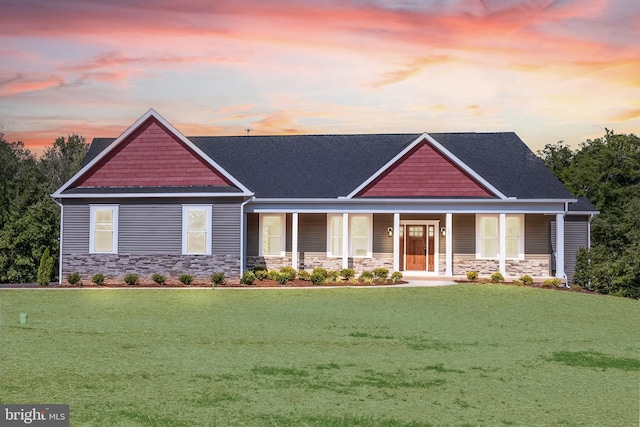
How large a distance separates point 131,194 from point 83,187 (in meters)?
2.59

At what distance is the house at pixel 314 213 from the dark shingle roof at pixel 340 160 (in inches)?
4.2

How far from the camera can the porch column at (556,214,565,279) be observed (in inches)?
1193

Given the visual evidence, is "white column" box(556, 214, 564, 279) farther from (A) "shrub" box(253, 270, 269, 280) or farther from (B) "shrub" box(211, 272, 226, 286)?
(B) "shrub" box(211, 272, 226, 286)

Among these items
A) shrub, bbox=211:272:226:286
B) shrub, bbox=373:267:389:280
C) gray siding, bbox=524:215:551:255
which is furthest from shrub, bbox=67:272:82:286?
gray siding, bbox=524:215:551:255

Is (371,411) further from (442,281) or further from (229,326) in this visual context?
(442,281)

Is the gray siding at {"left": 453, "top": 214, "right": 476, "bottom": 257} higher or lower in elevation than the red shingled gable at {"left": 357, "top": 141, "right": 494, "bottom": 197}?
lower

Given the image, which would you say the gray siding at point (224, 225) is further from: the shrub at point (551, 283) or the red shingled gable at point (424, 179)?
the shrub at point (551, 283)

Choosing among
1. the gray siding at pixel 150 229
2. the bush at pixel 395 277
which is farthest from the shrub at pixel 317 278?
the gray siding at pixel 150 229

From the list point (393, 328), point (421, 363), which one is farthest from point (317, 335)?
point (421, 363)

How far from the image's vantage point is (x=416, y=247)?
32906mm

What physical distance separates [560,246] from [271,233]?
40.7 feet

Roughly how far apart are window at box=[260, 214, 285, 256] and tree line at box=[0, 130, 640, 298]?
9.15 metres

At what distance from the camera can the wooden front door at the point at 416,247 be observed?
32844mm

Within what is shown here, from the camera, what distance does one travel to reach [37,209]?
34562mm
